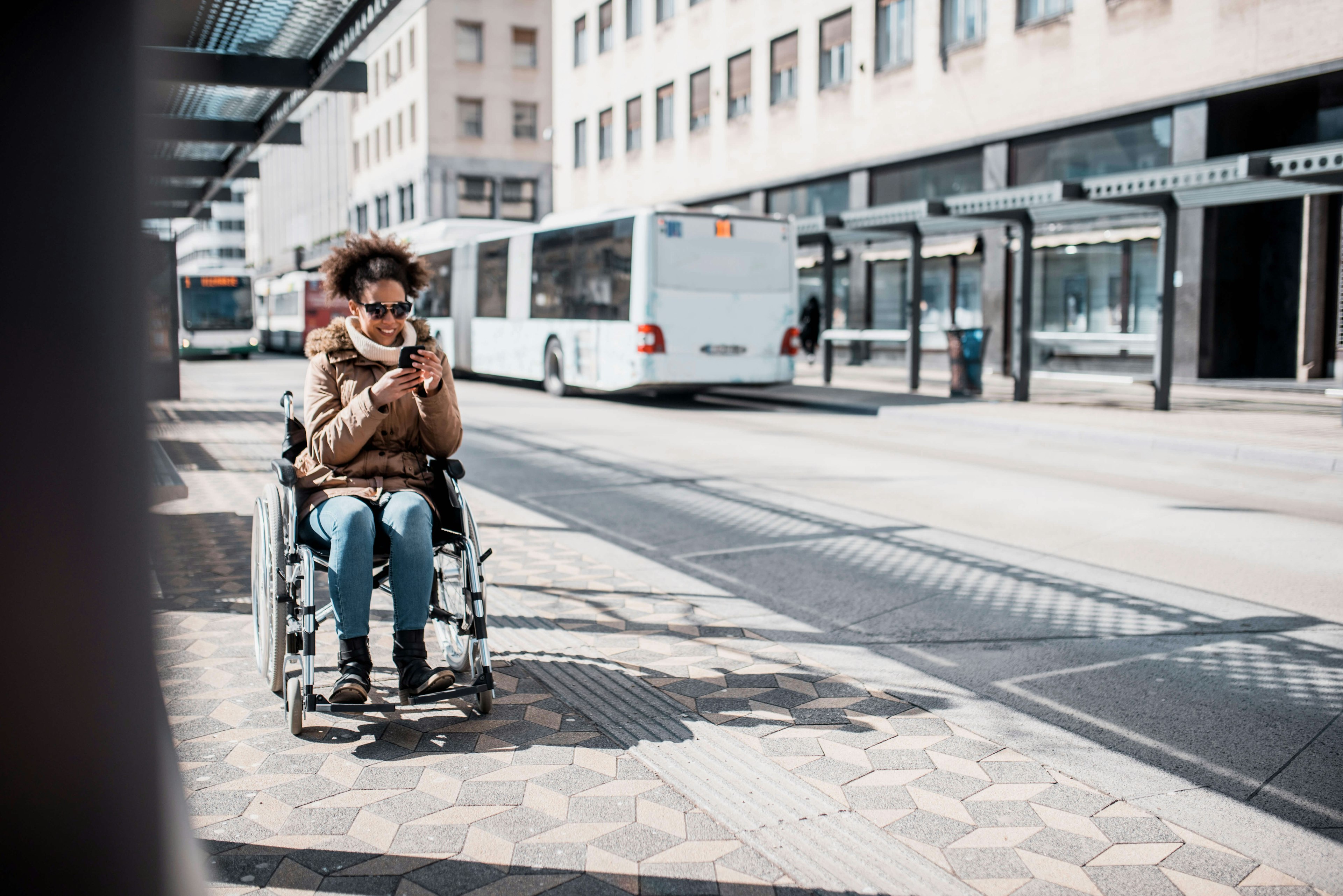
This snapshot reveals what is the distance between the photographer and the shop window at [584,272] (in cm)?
1852

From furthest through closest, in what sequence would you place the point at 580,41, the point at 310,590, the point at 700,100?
1. the point at 580,41
2. the point at 700,100
3. the point at 310,590

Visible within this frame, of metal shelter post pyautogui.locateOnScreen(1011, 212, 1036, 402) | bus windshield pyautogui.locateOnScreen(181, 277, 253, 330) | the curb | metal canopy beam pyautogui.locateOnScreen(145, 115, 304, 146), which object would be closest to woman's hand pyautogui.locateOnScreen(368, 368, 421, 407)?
metal canopy beam pyautogui.locateOnScreen(145, 115, 304, 146)

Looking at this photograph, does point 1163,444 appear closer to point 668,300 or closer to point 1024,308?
point 1024,308

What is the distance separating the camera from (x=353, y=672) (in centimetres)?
404

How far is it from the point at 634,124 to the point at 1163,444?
26722 mm

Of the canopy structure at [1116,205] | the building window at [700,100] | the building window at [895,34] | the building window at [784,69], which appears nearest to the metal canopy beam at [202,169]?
the canopy structure at [1116,205]

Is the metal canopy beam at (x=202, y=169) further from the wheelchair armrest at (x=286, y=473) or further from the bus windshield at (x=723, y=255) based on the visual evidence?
the wheelchair armrest at (x=286, y=473)

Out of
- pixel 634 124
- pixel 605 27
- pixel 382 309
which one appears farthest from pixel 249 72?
pixel 605 27

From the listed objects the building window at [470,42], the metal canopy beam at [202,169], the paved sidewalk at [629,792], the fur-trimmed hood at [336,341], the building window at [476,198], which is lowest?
the paved sidewalk at [629,792]

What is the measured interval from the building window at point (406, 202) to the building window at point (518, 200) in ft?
13.1

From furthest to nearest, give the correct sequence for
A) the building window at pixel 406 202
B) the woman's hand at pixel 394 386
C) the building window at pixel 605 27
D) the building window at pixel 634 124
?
the building window at pixel 406 202 < the building window at pixel 605 27 < the building window at pixel 634 124 < the woman's hand at pixel 394 386

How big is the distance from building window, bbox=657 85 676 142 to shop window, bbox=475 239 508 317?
12.7 metres

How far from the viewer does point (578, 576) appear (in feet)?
20.9

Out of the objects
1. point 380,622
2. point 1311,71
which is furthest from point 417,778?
point 1311,71
